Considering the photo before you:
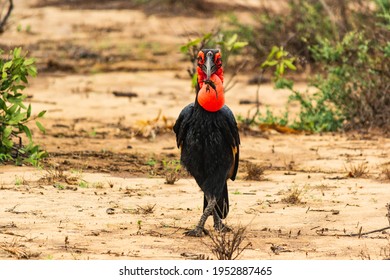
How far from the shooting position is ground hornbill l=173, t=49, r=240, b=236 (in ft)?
19.6

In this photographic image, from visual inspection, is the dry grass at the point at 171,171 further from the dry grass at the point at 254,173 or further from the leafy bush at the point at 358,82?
the leafy bush at the point at 358,82

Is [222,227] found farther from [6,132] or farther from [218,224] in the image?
[6,132]

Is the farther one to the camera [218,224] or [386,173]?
[386,173]

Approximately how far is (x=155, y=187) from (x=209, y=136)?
1.75 meters

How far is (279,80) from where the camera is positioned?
36.3 ft

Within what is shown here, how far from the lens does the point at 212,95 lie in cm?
595

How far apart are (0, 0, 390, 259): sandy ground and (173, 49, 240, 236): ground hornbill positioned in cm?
34

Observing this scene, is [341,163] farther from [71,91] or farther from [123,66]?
[123,66]

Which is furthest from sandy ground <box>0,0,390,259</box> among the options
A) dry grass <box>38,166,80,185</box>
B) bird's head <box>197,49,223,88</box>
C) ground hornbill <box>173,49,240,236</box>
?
bird's head <box>197,49,223,88</box>

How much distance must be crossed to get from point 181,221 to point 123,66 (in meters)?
9.40

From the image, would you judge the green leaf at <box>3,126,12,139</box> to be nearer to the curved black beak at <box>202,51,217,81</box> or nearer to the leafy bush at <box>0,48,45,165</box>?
the leafy bush at <box>0,48,45,165</box>

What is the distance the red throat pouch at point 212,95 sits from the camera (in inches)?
234

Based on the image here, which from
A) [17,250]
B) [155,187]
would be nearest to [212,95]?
[17,250]
